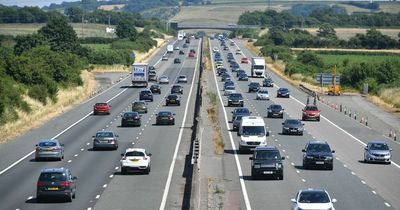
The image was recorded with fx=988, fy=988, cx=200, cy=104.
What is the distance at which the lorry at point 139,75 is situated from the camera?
12375 centimetres

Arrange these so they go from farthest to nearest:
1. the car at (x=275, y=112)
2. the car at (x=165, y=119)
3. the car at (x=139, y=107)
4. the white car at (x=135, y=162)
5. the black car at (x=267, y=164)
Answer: the car at (x=139, y=107) < the car at (x=275, y=112) < the car at (x=165, y=119) < the white car at (x=135, y=162) < the black car at (x=267, y=164)

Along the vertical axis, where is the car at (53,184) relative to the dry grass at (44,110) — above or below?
above

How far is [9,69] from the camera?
107 m

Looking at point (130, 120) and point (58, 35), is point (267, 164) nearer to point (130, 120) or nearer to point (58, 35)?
point (130, 120)

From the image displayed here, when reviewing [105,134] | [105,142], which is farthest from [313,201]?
[105,134]

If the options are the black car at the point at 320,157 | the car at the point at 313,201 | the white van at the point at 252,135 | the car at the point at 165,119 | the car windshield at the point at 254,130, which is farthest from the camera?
the car at the point at 165,119

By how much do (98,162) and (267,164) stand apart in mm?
12004

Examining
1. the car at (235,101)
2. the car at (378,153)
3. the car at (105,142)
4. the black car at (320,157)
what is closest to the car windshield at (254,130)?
the car at (378,153)

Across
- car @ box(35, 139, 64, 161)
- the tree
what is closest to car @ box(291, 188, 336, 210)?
car @ box(35, 139, 64, 161)

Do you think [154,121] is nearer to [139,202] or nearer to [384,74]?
[139,202]

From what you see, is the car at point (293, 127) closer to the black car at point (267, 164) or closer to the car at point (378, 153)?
the car at point (378, 153)

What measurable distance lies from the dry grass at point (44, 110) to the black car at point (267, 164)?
26118 mm

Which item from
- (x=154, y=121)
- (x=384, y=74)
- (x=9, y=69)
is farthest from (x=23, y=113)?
(x=384, y=74)

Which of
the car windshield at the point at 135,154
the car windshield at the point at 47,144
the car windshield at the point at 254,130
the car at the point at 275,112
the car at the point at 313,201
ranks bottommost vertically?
the car at the point at 275,112
